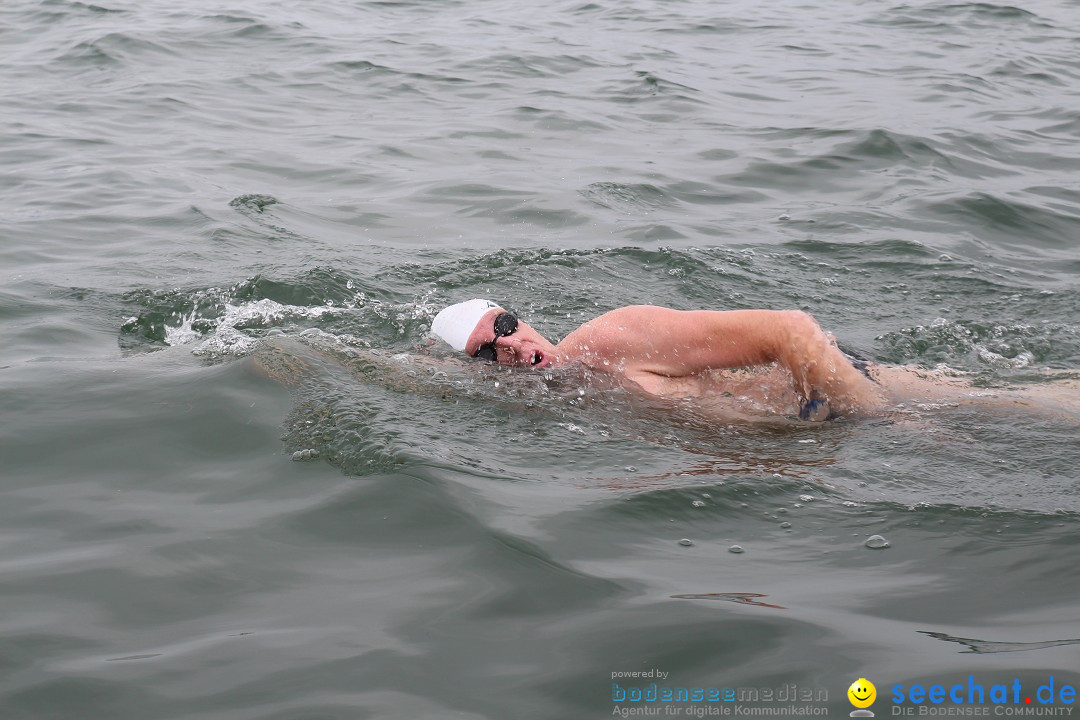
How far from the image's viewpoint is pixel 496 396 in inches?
219

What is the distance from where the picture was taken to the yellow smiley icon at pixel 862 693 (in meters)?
3.00

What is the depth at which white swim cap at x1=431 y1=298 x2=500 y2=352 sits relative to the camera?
6117 mm

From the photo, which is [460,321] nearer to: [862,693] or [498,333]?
[498,333]

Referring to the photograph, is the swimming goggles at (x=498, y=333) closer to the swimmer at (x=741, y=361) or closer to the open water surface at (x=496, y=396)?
the swimmer at (x=741, y=361)

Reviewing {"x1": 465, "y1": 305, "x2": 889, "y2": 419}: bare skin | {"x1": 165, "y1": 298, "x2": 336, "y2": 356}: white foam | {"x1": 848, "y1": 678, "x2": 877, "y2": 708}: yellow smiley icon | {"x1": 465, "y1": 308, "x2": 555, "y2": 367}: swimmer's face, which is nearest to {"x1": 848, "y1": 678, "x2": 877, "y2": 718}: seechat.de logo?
{"x1": 848, "y1": 678, "x2": 877, "y2": 708}: yellow smiley icon

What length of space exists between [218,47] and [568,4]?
6.68 metres

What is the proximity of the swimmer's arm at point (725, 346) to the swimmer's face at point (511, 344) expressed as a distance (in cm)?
26

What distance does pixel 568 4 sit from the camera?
19469 mm

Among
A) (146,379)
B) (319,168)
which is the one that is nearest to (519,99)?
(319,168)

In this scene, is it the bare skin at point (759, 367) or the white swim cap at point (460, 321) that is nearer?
the bare skin at point (759, 367)

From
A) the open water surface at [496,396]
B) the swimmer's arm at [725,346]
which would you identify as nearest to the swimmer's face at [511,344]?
the open water surface at [496,396]

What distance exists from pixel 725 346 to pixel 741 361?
0.12 m

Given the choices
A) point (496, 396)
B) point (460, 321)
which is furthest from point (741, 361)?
point (460, 321)

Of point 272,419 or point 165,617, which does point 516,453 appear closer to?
point 272,419
